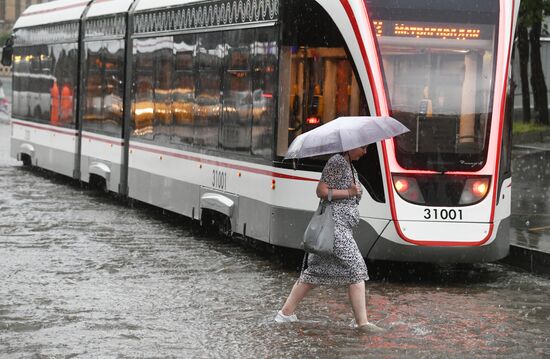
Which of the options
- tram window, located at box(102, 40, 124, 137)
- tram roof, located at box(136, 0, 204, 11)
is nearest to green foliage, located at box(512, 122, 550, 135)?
tram window, located at box(102, 40, 124, 137)

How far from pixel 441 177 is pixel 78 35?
1156 centimetres

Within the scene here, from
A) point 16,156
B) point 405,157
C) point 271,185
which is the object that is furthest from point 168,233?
point 16,156

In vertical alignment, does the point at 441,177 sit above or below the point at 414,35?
below

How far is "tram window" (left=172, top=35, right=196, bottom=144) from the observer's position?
54.0 feet

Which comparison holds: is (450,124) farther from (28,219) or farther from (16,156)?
(16,156)

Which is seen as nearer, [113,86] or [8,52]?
[113,86]

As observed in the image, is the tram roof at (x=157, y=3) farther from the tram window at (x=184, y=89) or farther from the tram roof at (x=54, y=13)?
the tram roof at (x=54, y=13)

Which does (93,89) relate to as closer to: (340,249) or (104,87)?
(104,87)

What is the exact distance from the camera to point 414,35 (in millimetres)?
12773

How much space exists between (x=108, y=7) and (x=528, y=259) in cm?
932

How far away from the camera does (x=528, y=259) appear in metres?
13.9

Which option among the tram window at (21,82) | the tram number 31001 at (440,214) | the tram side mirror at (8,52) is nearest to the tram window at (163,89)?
the tram number 31001 at (440,214)

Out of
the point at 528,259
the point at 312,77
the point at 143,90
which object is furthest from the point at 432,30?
the point at 143,90

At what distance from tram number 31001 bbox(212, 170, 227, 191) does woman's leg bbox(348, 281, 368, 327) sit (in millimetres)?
5135
